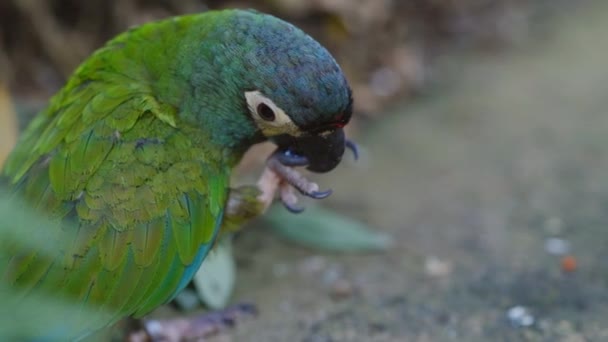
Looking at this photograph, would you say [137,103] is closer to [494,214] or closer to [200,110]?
[200,110]

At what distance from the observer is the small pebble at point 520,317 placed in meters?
2.73

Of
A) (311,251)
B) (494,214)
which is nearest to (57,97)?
(311,251)

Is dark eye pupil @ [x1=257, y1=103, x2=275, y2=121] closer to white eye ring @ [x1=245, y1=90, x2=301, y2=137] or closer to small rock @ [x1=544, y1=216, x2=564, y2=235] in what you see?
white eye ring @ [x1=245, y1=90, x2=301, y2=137]

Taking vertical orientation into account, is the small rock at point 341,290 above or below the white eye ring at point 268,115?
below

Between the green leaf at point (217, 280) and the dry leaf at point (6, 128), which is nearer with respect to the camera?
the green leaf at point (217, 280)

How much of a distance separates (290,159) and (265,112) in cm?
28

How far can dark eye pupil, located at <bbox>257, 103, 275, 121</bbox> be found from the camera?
2.39 metres

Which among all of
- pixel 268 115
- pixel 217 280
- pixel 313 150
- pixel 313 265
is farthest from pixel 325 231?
pixel 268 115

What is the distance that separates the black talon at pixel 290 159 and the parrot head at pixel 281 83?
0.09 meters

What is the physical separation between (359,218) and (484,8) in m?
2.12

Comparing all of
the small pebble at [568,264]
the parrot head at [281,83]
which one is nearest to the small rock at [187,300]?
the parrot head at [281,83]

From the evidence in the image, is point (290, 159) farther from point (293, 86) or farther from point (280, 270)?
point (280, 270)

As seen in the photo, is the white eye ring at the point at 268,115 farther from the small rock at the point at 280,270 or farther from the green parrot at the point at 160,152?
the small rock at the point at 280,270

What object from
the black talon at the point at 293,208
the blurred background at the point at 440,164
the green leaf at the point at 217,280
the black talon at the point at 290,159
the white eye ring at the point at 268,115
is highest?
the white eye ring at the point at 268,115
